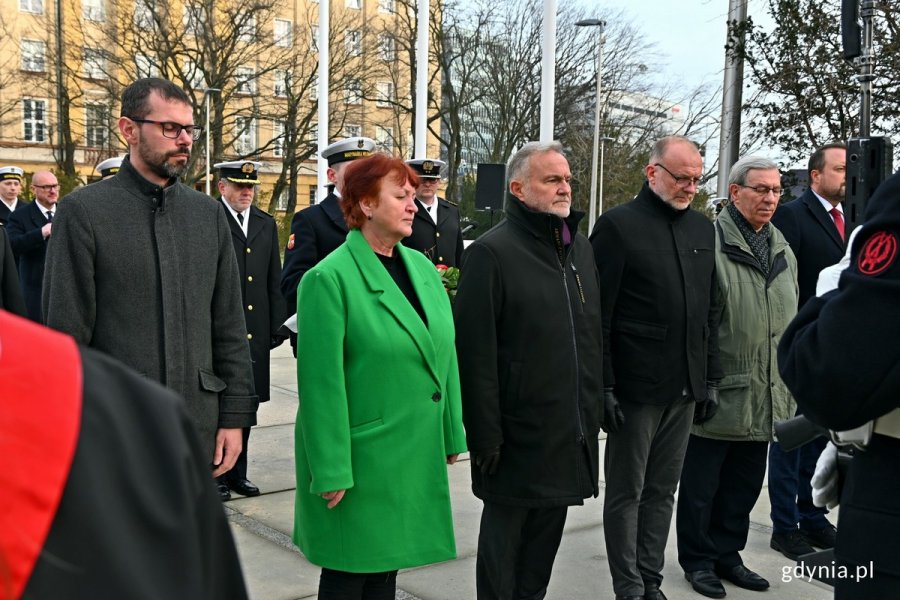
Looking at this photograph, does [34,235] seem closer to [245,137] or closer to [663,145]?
[663,145]

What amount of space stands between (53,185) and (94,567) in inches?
360

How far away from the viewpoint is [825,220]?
542cm

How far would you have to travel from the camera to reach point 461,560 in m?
4.84

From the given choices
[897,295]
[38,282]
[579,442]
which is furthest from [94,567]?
[38,282]

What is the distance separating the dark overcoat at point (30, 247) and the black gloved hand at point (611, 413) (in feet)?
18.9

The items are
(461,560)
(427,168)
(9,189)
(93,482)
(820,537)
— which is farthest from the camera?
(9,189)

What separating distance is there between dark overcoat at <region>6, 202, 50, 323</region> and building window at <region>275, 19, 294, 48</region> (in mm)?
32176

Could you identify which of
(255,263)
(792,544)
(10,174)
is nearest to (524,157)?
(792,544)

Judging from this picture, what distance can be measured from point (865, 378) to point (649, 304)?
2325 millimetres

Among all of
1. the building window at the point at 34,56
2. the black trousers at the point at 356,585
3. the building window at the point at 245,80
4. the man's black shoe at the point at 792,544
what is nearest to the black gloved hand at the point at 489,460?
the black trousers at the point at 356,585

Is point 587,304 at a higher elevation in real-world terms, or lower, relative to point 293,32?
lower

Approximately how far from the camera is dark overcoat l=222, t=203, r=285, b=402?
254 inches

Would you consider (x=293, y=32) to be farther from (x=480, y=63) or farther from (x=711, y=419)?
(x=711, y=419)

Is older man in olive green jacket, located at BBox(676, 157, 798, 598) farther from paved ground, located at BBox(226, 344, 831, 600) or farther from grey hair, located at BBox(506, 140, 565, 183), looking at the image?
grey hair, located at BBox(506, 140, 565, 183)
